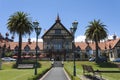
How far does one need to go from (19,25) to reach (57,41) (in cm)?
3120

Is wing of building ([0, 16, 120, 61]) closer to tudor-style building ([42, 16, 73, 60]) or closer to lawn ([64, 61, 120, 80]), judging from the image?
tudor-style building ([42, 16, 73, 60])

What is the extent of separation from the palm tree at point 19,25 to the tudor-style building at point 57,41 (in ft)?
84.2

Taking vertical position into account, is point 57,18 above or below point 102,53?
above

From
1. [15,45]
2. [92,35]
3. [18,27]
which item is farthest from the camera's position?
[15,45]

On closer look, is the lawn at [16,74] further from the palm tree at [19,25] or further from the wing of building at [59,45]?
the wing of building at [59,45]

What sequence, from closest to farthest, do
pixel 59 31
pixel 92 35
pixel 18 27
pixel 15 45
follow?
pixel 18 27
pixel 92 35
pixel 59 31
pixel 15 45

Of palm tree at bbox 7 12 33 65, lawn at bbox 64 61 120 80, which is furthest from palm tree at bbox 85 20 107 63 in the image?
palm tree at bbox 7 12 33 65

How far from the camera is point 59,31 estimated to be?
105 m

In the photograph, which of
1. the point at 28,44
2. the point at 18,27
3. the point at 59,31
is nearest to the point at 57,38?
the point at 59,31

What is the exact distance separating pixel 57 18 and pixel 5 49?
22975 mm

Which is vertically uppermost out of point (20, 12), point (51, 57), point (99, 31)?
point (20, 12)

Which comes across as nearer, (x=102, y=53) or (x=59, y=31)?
(x=59, y=31)

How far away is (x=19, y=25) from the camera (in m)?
76.8

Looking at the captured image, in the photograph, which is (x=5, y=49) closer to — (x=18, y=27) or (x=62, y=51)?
(x=62, y=51)
